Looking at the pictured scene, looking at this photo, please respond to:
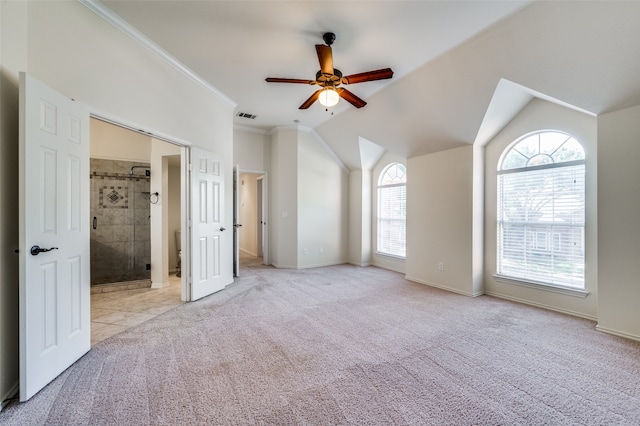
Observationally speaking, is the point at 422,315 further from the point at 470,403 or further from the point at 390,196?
the point at 390,196

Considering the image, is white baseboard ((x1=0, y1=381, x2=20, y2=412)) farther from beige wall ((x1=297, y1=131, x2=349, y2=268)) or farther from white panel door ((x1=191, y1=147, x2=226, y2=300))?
beige wall ((x1=297, y1=131, x2=349, y2=268))

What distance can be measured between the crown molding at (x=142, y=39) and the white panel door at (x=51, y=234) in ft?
3.09

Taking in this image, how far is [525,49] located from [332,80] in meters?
1.93

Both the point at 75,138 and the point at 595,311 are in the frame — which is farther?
the point at 595,311

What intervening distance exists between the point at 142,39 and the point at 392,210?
16.3 feet

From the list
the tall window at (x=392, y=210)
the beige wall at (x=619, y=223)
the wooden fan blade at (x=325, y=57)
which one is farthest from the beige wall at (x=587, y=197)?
the wooden fan blade at (x=325, y=57)

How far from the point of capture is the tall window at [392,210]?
5758 millimetres

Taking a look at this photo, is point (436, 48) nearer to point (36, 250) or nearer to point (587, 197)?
point (587, 197)

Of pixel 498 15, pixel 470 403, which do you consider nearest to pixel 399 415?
pixel 470 403

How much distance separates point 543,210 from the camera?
12.0 feet

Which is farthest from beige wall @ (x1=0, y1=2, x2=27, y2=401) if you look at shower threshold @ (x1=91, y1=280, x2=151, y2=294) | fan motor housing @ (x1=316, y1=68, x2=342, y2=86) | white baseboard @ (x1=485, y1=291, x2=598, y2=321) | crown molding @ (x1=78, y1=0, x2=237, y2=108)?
white baseboard @ (x1=485, y1=291, x2=598, y2=321)

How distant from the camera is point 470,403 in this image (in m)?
1.83

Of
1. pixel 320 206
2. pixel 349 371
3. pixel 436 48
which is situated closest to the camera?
Result: pixel 349 371

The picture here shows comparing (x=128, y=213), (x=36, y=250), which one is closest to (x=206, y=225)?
(x=128, y=213)
